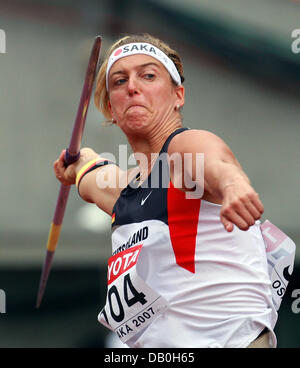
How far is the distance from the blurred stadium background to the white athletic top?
6.09 metres

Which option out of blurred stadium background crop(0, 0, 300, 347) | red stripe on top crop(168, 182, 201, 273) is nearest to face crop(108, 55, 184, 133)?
red stripe on top crop(168, 182, 201, 273)

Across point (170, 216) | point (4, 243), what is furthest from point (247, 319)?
point (4, 243)

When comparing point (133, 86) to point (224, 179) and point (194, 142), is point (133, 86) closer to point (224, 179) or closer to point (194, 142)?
point (194, 142)

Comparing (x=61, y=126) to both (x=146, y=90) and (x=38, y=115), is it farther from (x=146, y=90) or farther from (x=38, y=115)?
(x=146, y=90)

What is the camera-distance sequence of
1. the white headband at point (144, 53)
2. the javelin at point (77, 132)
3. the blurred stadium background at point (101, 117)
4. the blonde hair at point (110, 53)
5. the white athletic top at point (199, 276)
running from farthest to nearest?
the blurred stadium background at point (101, 117) → the javelin at point (77, 132) → the blonde hair at point (110, 53) → the white headband at point (144, 53) → the white athletic top at point (199, 276)

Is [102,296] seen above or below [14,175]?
below

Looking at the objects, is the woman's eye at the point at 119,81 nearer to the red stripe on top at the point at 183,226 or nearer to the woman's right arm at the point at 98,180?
the woman's right arm at the point at 98,180

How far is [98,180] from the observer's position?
12.6 ft

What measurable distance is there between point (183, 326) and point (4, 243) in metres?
6.43

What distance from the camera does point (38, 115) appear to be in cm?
934

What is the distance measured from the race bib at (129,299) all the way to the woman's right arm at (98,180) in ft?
2.23

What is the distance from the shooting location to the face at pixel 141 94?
3.11 meters

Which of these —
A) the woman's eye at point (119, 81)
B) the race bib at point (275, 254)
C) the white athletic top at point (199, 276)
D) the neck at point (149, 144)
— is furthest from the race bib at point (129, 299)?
the woman's eye at point (119, 81)

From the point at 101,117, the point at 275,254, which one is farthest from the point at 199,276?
the point at 101,117
